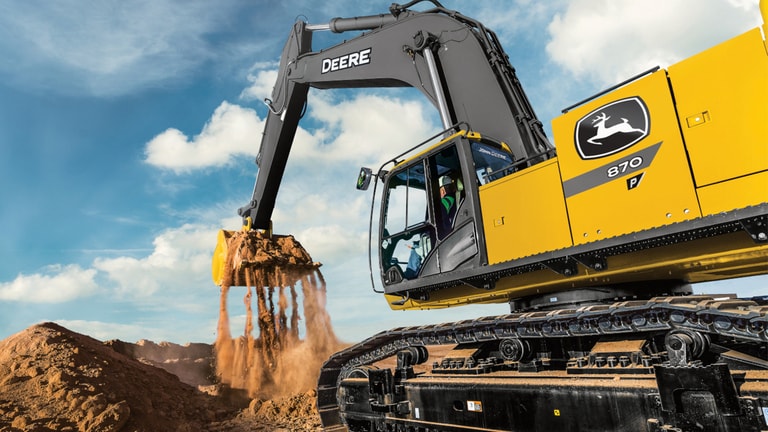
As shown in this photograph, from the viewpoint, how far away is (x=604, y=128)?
4066mm

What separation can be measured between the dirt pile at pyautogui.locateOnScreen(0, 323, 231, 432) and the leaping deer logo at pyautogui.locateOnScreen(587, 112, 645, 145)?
348 inches

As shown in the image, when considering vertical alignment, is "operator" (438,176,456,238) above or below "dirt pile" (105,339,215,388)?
above

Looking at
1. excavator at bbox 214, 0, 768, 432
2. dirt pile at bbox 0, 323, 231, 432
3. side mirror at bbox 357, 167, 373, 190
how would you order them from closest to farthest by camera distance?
excavator at bbox 214, 0, 768, 432, side mirror at bbox 357, 167, 373, 190, dirt pile at bbox 0, 323, 231, 432

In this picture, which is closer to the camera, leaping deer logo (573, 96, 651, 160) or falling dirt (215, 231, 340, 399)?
leaping deer logo (573, 96, 651, 160)

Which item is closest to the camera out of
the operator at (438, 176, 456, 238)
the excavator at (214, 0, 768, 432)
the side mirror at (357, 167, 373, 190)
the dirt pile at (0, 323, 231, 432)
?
the excavator at (214, 0, 768, 432)

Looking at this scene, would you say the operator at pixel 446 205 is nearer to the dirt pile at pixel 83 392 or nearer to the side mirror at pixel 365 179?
the side mirror at pixel 365 179

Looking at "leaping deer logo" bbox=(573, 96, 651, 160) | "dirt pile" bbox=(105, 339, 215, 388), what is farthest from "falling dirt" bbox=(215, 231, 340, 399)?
"leaping deer logo" bbox=(573, 96, 651, 160)

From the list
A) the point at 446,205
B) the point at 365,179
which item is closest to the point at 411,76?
the point at 365,179

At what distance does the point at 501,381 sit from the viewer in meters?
4.23

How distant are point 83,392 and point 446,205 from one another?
7949mm

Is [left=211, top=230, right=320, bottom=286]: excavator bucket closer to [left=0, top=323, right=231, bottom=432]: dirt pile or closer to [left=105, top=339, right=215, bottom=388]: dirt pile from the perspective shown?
[left=0, top=323, right=231, bottom=432]: dirt pile

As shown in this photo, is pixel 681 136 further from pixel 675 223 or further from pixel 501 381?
pixel 501 381

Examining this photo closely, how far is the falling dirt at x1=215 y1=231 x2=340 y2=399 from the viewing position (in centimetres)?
993

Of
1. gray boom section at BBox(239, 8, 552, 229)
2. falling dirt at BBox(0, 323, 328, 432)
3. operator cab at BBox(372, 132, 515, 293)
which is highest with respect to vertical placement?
gray boom section at BBox(239, 8, 552, 229)
